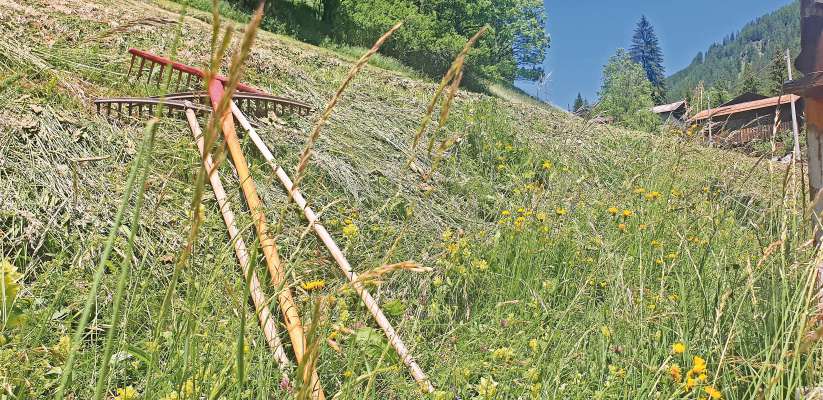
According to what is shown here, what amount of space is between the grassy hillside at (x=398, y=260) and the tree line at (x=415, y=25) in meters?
16.6

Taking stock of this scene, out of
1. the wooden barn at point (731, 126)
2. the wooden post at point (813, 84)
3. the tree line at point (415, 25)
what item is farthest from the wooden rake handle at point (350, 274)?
the tree line at point (415, 25)

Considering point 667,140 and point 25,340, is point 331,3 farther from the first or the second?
point 25,340

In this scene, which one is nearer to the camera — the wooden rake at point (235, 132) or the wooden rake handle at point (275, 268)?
the wooden rake handle at point (275, 268)

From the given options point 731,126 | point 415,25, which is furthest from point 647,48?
point 731,126

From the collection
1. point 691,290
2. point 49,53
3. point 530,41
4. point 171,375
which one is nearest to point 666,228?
point 691,290

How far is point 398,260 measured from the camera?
11.0ft

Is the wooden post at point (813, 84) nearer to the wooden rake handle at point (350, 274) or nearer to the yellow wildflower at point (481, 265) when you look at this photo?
the yellow wildflower at point (481, 265)

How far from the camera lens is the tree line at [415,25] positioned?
26953mm

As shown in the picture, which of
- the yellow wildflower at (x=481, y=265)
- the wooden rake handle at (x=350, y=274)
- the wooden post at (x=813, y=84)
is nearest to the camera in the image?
the wooden rake handle at (x=350, y=274)

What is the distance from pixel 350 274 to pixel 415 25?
2971 centimetres

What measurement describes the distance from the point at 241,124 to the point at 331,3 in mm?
26656

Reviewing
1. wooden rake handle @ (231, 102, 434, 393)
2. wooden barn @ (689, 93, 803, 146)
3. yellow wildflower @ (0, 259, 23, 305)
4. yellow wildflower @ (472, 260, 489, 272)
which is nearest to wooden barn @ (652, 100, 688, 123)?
wooden barn @ (689, 93, 803, 146)

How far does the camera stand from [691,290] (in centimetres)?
260

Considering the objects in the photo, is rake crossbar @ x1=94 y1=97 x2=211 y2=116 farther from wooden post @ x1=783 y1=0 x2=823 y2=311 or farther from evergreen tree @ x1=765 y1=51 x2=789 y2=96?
wooden post @ x1=783 y1=0 x2=823 y2=311
